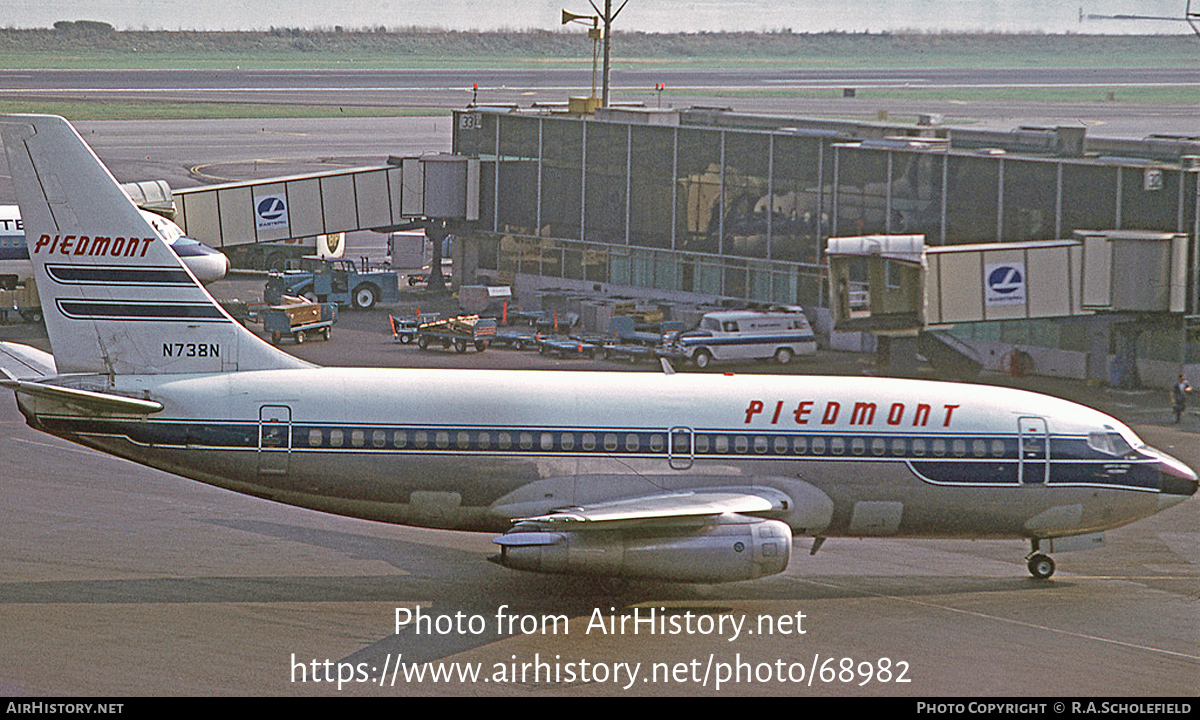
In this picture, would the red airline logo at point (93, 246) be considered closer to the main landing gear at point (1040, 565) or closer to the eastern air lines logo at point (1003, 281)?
the main landing gear at point (1040, 565)

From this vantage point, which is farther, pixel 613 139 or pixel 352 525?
pixel 613 139

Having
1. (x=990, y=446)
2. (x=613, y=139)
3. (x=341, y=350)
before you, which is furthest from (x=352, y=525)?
(x=613, y=139)

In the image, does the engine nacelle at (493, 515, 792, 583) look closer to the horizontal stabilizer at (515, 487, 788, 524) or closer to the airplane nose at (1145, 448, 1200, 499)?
the horizontal stabilizer at (515, 487, 788, 524)

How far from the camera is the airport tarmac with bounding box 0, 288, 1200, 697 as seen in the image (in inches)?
961

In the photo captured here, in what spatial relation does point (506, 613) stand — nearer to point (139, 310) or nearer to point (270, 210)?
point (139, 310)

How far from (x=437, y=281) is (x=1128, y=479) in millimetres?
49607

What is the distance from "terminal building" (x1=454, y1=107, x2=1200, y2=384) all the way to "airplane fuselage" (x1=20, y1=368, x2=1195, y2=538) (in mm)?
22758

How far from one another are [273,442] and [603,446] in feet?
22.6

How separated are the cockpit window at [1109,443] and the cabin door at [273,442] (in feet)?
56.6

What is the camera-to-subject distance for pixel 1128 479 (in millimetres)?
30438

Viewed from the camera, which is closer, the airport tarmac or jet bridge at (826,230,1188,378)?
the airport tarmac

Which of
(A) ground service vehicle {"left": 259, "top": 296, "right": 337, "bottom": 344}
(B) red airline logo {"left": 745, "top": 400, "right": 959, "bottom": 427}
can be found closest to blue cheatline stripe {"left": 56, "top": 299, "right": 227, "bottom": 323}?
(B) red airline logo {"left": 745, "top": 400, "right": 959, "bottom": 427}
